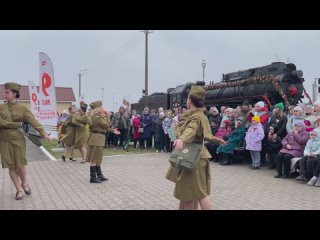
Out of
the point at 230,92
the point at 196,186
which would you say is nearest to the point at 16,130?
the point at 196,186

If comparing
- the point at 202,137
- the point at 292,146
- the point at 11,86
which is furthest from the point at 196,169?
the point at 292,146

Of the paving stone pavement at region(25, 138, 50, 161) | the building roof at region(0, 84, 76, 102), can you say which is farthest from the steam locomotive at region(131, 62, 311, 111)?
the building roof at region(0, 84, 76, 102)

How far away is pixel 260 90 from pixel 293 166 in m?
6.76

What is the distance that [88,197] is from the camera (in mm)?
6961

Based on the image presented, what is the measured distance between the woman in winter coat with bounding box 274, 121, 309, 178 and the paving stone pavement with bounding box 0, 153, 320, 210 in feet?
1.23

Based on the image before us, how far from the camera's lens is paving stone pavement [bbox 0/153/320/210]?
642 cm

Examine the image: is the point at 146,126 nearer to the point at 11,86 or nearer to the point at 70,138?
the point at 70,138

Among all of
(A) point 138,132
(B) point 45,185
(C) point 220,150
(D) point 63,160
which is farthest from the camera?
(A) point 138,132

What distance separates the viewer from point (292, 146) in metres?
9.02

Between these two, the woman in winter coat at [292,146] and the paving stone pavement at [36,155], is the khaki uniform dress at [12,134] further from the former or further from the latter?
the paving stone pavement at [36,155]

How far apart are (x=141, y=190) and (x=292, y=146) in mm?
3869
